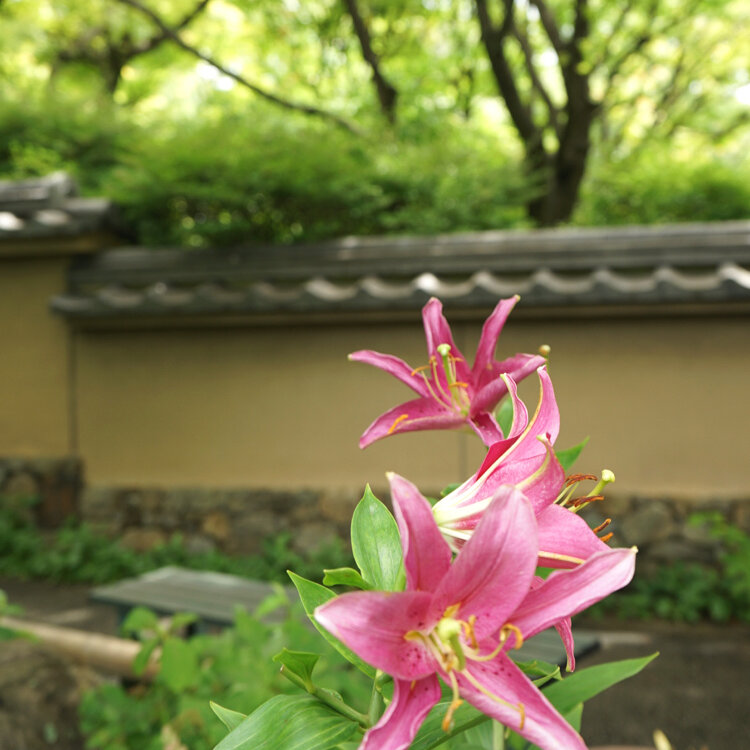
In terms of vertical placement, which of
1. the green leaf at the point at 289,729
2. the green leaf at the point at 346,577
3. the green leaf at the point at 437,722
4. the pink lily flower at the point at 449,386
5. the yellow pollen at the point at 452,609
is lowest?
the green leaf at the point at 437,722

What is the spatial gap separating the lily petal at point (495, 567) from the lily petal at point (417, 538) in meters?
0.01

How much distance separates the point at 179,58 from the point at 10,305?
246 inches

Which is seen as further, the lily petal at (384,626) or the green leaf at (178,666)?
the green leaf at (178,666)

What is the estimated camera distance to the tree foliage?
4.94 metres

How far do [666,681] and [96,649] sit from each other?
246 cm

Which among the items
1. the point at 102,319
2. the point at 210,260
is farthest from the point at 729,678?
the point at 102,319

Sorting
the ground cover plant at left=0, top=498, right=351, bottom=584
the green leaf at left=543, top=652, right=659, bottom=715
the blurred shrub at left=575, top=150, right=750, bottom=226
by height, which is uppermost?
the blurred shrub at left=575, top=150, right=750, bottom=226

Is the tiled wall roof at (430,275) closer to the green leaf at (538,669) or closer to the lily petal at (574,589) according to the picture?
the green leaf at (538,669)

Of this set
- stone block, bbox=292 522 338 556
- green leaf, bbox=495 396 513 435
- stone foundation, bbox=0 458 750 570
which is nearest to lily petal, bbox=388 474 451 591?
green leaf, bbox=495 396 513 435

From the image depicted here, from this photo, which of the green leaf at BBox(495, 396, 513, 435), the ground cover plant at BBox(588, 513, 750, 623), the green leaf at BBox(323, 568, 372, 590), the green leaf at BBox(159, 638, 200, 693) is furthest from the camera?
the ground cover plant at BBox(588, 513, 750, 623)

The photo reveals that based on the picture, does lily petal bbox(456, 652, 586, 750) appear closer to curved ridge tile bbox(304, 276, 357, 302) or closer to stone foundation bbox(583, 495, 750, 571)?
curved ridge tile bbox(304, 276, 357, 302)

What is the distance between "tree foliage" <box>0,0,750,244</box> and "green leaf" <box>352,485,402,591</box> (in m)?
4.25

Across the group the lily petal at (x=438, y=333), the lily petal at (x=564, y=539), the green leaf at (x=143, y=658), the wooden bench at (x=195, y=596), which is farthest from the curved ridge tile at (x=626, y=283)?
the lily petal at (x=564, y=539)

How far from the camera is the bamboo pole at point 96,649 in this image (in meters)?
2.35
